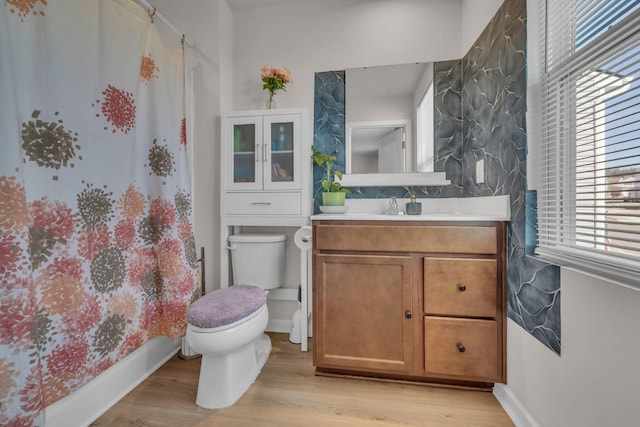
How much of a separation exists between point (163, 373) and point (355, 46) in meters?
2.53

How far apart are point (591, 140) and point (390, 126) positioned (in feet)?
3.90

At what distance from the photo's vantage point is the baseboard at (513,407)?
118 cm

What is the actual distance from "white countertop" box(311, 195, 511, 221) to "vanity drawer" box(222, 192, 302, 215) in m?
0.26

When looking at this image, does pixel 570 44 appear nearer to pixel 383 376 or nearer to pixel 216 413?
pixel 383 376

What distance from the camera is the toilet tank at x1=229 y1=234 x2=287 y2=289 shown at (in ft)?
6.40

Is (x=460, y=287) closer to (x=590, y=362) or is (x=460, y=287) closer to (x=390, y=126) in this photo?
(x=590, y=362)

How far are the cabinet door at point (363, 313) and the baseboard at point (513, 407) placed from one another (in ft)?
1.45

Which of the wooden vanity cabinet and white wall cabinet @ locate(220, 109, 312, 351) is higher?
white wall cabinet @ locate(220, 109, 312, 351)

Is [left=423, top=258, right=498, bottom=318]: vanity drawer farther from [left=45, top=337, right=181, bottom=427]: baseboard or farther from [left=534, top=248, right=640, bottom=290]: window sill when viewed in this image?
[left=45, top=337, right=181, bottom=427]: baseboard

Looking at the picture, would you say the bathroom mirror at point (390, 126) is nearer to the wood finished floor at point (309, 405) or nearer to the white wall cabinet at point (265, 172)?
the white wall cabinet at point (265, 172)

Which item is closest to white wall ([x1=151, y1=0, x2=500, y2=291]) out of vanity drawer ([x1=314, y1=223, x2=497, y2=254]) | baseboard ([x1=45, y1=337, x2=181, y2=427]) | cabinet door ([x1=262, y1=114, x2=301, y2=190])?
cabinet door ([x1=262, y1=114, x2=301, y2=190])

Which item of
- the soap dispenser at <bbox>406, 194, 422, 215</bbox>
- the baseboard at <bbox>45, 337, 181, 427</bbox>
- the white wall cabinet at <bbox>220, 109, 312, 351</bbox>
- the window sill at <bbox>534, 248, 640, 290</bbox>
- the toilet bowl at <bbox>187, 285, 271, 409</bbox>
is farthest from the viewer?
the white wall cabinet at <bbox>220, 109, 312, 351</bbox>

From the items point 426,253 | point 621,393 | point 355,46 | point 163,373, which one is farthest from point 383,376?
point 355,46

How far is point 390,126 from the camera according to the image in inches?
78.6
